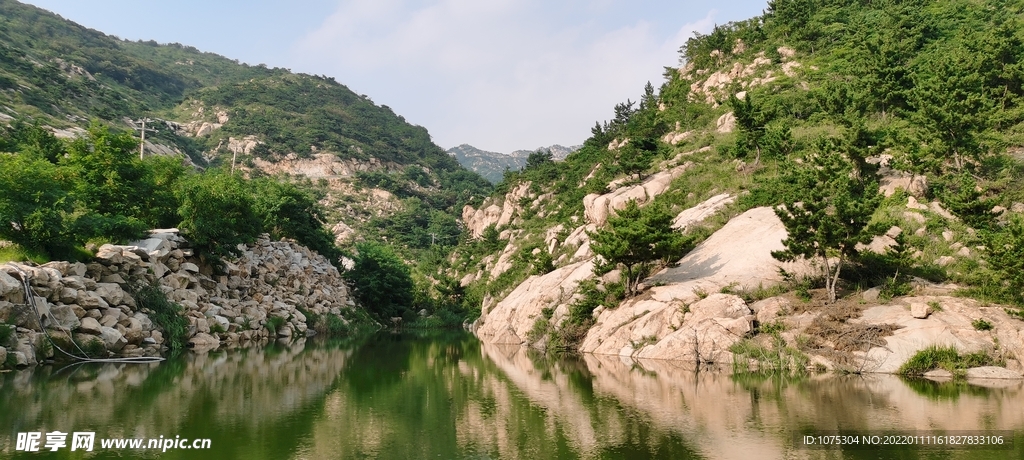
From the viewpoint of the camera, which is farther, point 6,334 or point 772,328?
point 772,328

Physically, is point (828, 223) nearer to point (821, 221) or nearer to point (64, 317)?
point (821, 221)

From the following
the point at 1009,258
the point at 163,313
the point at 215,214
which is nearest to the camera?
the point at 1009,258

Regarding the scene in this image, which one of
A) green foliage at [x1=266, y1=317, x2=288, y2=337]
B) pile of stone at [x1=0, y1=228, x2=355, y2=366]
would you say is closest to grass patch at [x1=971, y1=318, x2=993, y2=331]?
pile of stone at [x1=0, y1=228, x2=355, y2=366]

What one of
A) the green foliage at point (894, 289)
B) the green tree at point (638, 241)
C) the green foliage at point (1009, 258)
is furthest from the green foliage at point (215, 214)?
the green foliage at point (1009, 258)

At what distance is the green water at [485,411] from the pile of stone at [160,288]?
7.31 ft

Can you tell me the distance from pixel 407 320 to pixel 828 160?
4423 centimetres

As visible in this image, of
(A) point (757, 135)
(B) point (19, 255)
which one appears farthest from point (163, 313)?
(A) point (757, 135)

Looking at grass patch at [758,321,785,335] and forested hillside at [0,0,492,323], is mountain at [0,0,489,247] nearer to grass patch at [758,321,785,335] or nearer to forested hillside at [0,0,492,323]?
forested hillside at [0,0,492,323]

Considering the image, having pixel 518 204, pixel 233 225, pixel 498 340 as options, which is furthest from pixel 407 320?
pixel 233 225

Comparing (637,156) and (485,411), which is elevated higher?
(637,156)

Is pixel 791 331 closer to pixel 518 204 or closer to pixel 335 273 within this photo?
pixel 335 273

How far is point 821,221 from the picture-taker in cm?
2011

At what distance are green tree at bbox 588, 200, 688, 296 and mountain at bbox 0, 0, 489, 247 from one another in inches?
1775

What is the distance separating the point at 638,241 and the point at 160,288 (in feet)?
68.8
